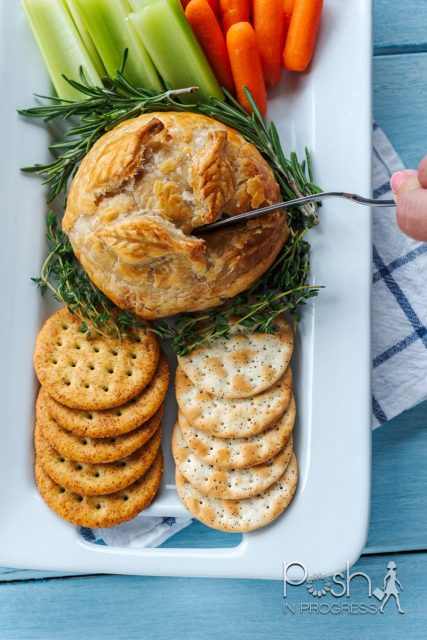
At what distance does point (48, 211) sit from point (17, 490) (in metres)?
0.95

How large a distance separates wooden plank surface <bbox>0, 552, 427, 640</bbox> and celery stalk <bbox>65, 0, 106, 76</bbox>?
1.88 meters

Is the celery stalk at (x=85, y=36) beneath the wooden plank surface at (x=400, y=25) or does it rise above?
above

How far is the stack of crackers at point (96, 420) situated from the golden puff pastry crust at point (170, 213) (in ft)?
0.81

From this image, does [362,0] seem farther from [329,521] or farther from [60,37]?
[329,521]

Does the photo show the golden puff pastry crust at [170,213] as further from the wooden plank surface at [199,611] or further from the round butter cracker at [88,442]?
the wooden plank surface at [199,611]

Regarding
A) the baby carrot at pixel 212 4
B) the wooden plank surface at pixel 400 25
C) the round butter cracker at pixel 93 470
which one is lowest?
the round butter cracker at pixel 93 470

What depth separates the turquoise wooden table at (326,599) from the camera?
239 centimetres

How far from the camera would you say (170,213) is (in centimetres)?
175

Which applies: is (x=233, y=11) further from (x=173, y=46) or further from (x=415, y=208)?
(x=415, y=208)

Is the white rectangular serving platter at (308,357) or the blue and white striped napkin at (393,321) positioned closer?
the white rectangular serving platter at (308,357)

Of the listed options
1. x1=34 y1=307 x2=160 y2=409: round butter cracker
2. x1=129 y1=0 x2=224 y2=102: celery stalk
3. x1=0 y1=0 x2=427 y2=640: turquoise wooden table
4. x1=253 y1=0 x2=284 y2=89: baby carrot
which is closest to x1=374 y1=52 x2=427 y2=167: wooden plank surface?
x1=0 y1=0 x2=427 y2=640: turquoise wooden table

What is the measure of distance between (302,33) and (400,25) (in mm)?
578

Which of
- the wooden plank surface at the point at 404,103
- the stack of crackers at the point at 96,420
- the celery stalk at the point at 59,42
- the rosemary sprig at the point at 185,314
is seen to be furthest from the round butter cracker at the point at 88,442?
the wooden plank surface at the point at 404,103

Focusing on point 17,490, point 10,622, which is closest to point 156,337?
point 17,490
